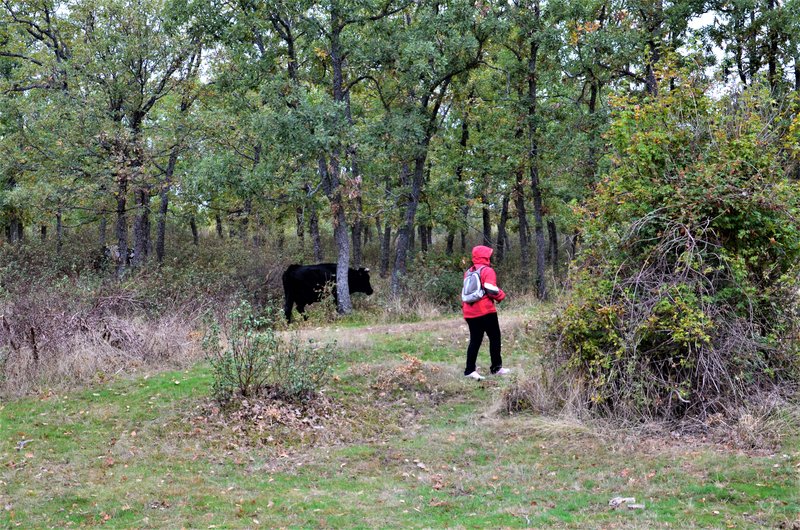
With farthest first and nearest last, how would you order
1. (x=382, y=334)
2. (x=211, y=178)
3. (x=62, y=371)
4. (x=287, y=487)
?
(x=211, y=178) → (x=382, y=334) → (x=62, y=371) → (x=287, y=487)

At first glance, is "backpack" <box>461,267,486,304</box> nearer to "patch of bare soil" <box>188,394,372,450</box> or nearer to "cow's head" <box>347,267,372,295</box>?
"patch of bare soil" <box>188,394,372,450</box>

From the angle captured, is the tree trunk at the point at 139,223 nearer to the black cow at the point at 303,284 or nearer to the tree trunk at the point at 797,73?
the black cow at the point at 303,284

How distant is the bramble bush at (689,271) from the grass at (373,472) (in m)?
0.95

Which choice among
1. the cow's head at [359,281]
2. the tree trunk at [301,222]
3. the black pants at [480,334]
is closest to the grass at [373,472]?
the black pants at [480,334]

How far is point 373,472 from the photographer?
8.16 metres

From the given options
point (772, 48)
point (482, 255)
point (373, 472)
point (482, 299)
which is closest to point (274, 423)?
point (373, 472)

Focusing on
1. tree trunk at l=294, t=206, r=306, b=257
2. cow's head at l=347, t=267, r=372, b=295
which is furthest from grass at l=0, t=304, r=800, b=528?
tree trunk at l=294, t=206, r=306, b=257

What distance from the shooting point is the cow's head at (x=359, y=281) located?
807 inches

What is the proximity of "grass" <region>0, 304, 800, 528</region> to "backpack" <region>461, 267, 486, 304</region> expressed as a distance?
152 centimetres

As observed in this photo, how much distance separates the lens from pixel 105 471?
8.19 m

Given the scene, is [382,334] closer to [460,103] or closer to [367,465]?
[367,465]

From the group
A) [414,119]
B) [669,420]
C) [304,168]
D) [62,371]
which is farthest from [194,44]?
[669,420]

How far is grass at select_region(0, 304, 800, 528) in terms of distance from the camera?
668cm

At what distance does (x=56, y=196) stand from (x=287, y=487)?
16.0 meters
